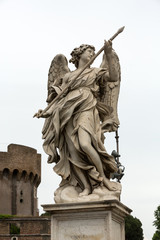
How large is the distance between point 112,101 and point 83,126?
2.93 feet

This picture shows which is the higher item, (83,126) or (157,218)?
(157,218)

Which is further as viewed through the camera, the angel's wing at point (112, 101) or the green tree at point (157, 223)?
the green tree at point (157, 223)

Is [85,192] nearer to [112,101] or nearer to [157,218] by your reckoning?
[112,101]

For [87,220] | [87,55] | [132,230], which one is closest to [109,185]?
[87,220]

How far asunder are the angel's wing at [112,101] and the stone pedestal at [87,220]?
1.19m

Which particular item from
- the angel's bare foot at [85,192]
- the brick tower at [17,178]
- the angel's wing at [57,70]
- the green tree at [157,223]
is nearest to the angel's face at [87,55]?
the angel's wing at [57,70]

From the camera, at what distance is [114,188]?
7.60 metres

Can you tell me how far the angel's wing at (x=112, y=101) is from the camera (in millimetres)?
8047

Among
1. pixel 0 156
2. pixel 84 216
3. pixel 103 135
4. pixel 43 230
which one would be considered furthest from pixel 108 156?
pixel 0 156

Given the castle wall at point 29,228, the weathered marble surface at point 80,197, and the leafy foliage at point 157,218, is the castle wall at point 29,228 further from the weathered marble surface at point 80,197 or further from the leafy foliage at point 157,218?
the weathered marble surface at point 80,197

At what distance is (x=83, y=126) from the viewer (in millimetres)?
7535

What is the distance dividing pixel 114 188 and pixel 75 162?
0.62m

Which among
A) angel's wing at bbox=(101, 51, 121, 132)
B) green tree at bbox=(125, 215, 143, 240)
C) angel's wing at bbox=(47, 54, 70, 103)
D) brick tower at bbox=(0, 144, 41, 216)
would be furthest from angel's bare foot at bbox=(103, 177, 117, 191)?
brick tower at bbox=(0, 144, 41, 216)

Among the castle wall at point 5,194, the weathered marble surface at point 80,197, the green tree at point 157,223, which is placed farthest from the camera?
the castle wall at point 5,194
